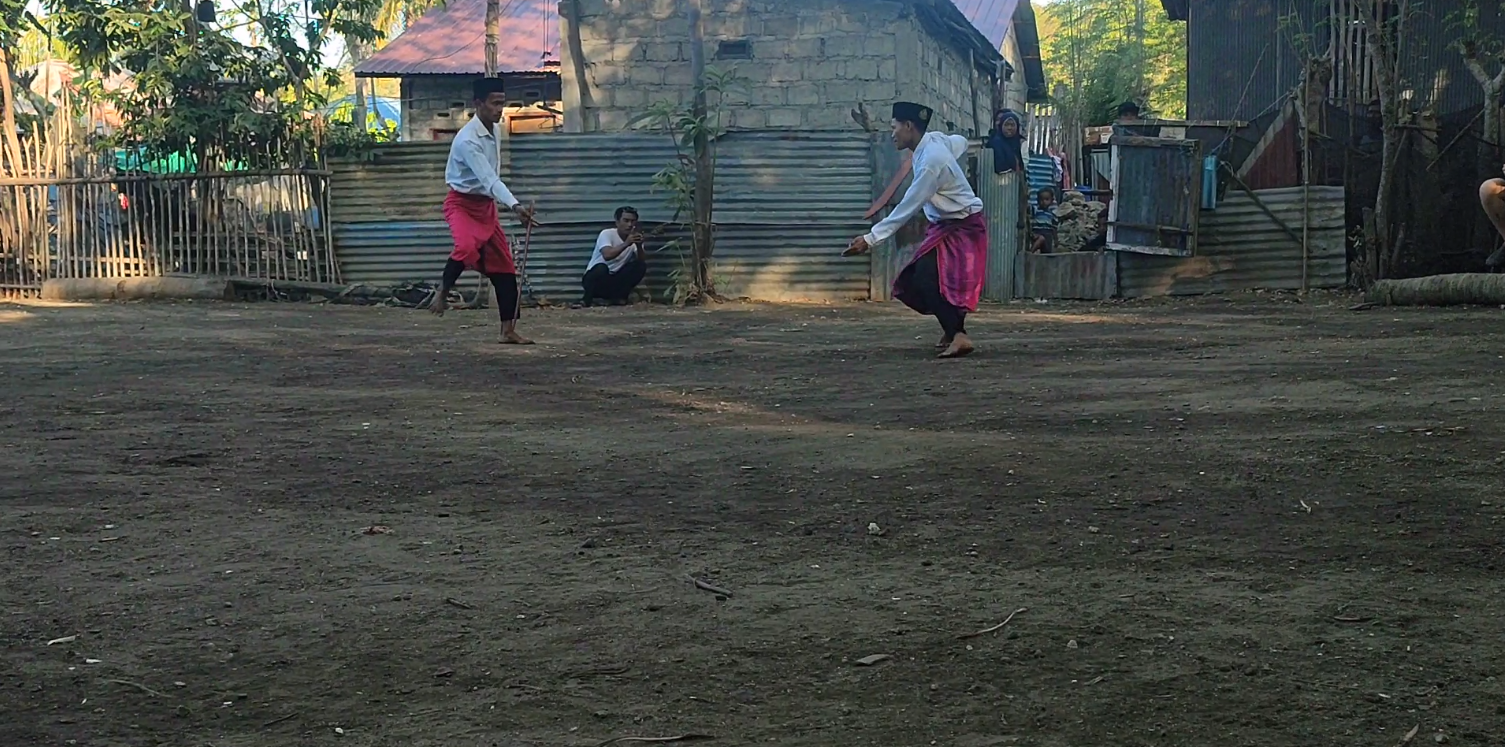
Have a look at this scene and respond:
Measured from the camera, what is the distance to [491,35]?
25125 mm

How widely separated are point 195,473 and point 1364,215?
38.7ft

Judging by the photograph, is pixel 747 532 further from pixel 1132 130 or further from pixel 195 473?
pixel 1132 130

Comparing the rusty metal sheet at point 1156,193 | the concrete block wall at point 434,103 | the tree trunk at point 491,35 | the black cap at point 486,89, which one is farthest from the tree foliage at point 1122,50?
the black cap at point 486,89

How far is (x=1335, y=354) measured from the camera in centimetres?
881

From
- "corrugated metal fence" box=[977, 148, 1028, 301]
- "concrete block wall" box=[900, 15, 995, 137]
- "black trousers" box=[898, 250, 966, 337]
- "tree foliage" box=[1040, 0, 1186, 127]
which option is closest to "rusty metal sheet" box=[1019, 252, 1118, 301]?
"corrugated metal fence" box=[977, 148, 1028, 301]

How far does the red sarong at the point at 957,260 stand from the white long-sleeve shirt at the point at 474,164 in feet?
8.63

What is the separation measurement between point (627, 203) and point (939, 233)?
6852 millimetres

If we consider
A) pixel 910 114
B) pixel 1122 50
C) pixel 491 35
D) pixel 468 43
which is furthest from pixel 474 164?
pixel 1122 50

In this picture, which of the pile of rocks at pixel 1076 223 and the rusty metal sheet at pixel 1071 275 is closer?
the rusty metal sheet at pixel 1071 275

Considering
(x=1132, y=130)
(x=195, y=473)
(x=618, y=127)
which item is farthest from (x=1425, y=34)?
(x=195, y=473)

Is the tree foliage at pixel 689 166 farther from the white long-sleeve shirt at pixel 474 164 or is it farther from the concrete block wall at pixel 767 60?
the white long-sleeve shirt at pixel 474 164

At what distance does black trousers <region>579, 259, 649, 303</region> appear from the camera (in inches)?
604

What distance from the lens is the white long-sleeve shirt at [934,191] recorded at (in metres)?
9.10

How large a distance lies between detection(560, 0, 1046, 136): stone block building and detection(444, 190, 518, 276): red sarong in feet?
24.8
